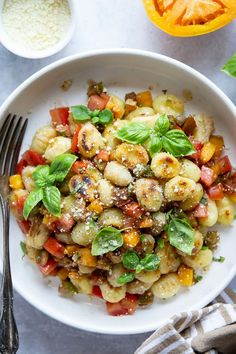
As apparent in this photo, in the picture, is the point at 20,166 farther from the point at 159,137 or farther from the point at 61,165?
the point at 159,137

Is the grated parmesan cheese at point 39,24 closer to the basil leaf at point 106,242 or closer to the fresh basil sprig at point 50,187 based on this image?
the fresh basil sprig at point 50,187

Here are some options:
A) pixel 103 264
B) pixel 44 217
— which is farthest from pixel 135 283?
pixel 44 217

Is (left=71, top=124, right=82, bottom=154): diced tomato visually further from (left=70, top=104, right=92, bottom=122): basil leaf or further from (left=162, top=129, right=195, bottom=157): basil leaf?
(left=162, top=129, right=195, bottom=157): basil leaf

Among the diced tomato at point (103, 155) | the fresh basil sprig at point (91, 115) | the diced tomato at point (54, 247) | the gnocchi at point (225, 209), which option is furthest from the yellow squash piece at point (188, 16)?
the diced tomato at point (54, 247)

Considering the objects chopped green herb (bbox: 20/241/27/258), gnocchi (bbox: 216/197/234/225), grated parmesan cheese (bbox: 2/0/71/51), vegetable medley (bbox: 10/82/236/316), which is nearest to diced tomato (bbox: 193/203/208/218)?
vegetable medley (bbox: 10/82/236/316)

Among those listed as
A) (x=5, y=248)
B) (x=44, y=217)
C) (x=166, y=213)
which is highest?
(x=166, y=213)

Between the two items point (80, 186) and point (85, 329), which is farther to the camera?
point (85, 329)

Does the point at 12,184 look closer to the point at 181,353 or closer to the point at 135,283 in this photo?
the point at 135,283
